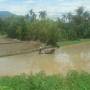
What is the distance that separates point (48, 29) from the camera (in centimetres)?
3962

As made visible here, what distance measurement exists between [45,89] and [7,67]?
1181 centimetres

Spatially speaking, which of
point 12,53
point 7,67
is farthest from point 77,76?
point 12,53

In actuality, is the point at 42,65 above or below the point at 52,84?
below

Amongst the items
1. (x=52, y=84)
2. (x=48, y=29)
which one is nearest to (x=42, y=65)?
(x=52, y=84)

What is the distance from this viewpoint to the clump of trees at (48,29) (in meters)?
39.5

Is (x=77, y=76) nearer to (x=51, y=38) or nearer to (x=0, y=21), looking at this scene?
(x=51, y=38)

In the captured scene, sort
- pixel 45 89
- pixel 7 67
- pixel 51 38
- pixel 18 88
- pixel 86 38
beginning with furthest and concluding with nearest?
pixel 86 38 → pixel 51 38 → pixel 7 67 → pixel 18 88 → pixel 45 89

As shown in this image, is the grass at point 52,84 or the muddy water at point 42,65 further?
the muddy water at point 42,65

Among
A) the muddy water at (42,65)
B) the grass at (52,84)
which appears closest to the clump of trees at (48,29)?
the muddy water at (42,65)

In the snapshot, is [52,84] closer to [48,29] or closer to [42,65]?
[42,65]

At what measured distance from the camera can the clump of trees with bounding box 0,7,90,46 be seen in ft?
130

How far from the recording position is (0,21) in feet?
197

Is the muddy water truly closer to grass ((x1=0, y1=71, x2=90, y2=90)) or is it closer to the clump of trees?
grass ((x1=0, y1=71, x2=90, y2=90))

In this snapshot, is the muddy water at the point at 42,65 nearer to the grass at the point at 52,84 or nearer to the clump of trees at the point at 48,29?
the grass at the point at 52,84
